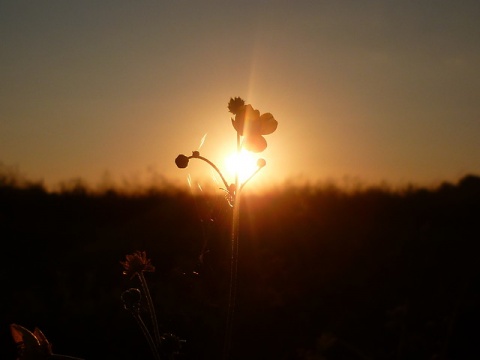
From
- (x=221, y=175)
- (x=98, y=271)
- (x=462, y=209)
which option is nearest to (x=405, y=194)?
(x=462, y=209)

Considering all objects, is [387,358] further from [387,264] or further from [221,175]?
[221,175]

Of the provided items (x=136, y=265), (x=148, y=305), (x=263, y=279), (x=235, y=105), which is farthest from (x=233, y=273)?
(x=263, y=279)

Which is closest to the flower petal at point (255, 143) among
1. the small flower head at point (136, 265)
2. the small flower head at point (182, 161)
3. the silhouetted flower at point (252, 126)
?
the silhouetted flower at point (252, 126)

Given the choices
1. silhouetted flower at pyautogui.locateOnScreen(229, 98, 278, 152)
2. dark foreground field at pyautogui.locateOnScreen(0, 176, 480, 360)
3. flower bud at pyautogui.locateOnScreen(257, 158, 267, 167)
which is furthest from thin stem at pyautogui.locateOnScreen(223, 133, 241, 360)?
dark foreground field at pyautogui.locateOnScreen(0, 176, 480, 360)

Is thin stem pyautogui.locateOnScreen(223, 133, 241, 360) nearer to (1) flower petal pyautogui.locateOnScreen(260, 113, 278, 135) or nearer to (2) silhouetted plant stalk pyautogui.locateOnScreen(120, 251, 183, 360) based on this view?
(2) silhouetted plant stalk pyautogui.locateOnScreen(120, 251, 183, 360)

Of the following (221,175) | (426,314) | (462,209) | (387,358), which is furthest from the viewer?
(462,209)

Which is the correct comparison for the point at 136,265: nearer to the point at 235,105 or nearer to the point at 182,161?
the point at 182,161
